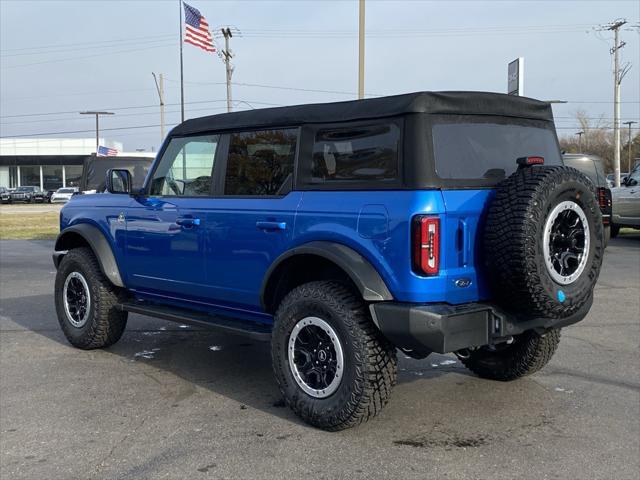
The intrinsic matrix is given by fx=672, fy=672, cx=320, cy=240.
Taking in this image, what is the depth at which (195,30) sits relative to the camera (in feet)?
86.5

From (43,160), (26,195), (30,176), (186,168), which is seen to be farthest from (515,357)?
(30,176)

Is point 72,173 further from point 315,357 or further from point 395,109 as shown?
point 395,109

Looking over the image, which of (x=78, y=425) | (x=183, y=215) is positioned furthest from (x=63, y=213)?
(x=78, y=425)

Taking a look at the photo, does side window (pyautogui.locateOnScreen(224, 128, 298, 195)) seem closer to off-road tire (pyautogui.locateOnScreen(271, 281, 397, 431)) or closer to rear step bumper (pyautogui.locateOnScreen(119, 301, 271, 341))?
off-road tire (pyautogui.locateOnScreen(271, 281, 397, 431))

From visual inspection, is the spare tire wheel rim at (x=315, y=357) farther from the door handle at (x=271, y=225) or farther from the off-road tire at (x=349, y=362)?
the door handle at (x=271, y=225)

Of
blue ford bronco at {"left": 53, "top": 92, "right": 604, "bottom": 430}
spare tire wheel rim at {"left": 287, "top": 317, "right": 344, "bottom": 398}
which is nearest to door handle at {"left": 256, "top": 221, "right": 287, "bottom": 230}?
blue ford bronco at {"left": 53, "top": 92, "right": 604, "bottom": 430}

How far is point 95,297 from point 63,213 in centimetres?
107

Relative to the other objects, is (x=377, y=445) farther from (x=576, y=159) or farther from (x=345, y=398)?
(x=576, y=159)

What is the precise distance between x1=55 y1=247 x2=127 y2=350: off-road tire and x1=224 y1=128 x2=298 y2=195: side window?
5.77 ft

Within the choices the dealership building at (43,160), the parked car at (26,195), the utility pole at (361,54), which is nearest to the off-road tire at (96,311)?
the utility pole at (361,54)

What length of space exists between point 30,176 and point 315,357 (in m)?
72.4

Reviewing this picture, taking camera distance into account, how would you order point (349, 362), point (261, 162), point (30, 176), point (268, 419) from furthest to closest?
point (30, 176) < point (261, 162) < point (268, 419) < point (349, 362)

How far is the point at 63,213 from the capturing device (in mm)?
6480

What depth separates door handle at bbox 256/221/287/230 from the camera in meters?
4.37
